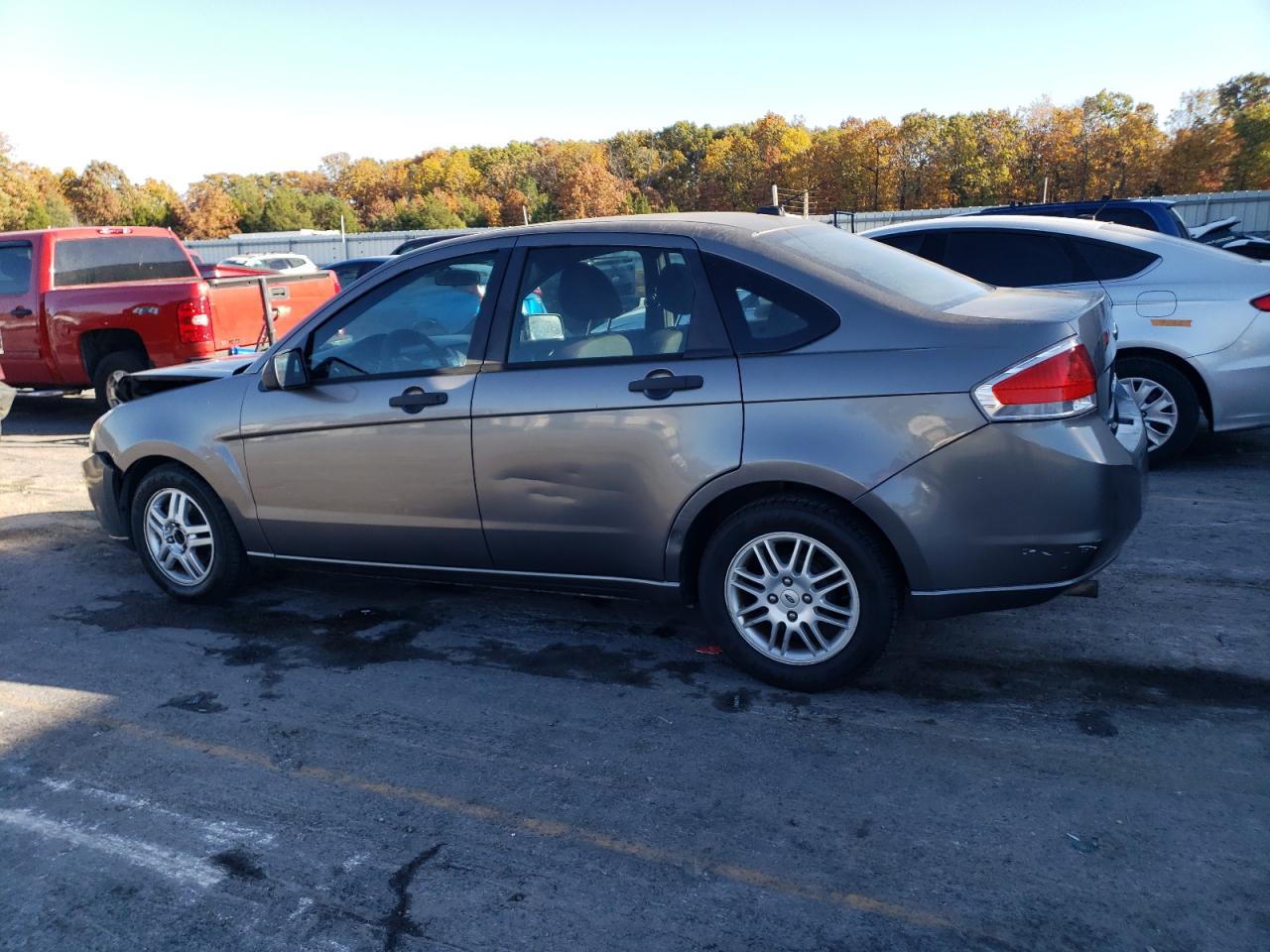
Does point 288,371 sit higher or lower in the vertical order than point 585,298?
lower

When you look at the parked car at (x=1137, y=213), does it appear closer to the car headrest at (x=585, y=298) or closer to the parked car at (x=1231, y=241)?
the parked car at (x=1231, y=241)

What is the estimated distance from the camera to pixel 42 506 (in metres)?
7.54

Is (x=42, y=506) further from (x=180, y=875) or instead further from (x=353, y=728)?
(x=180, y=875)

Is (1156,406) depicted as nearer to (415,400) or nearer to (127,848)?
(415,400)

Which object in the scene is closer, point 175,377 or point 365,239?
point 175,377

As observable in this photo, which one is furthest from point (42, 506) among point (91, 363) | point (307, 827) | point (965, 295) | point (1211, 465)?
point (1211, 465)

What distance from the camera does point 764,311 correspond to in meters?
3.89

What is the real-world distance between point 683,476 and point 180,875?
214 centimetres

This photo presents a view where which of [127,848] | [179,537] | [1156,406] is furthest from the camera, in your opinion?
[1156,406]

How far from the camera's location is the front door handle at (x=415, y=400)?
4.37 m

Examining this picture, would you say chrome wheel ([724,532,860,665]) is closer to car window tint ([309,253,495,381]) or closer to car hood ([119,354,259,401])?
car window tint ([309,253,495,381])

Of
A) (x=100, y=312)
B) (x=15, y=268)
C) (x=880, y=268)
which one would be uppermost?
(x=15, y=268)

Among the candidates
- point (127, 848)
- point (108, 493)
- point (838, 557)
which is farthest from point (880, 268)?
point (108, 493)

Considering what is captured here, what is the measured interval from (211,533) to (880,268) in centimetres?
348
